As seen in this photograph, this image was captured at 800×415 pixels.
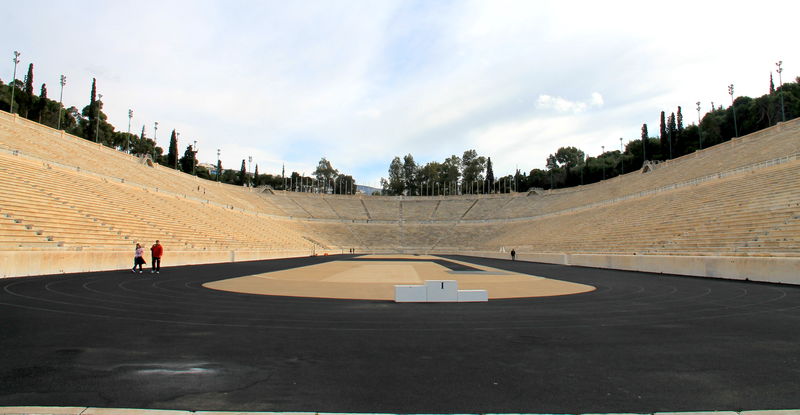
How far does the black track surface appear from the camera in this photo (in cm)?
468

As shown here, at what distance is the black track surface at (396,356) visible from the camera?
15.4ft

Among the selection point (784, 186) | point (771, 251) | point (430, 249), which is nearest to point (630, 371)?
point (771, 251)

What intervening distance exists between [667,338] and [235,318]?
9037 mm

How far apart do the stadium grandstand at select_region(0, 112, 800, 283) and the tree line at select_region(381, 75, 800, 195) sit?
64.3 feet

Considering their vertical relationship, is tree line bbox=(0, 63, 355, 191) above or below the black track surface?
above

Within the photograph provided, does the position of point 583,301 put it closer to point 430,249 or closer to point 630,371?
point 630,371

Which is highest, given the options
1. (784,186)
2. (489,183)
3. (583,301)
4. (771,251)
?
(489,183)

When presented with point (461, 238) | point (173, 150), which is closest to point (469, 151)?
point (461, 238)

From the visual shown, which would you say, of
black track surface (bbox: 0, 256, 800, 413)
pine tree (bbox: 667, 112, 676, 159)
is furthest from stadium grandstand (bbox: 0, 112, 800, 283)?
pine tree (bbox: 667, 112, 676, 159)

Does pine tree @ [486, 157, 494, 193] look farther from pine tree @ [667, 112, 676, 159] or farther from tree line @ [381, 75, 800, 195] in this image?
pine tree @ [667, 112, 676, 159]

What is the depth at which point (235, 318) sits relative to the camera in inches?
388

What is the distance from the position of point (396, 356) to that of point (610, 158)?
107652 mm

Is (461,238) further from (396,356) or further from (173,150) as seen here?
(396,356)

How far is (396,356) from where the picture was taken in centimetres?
657
